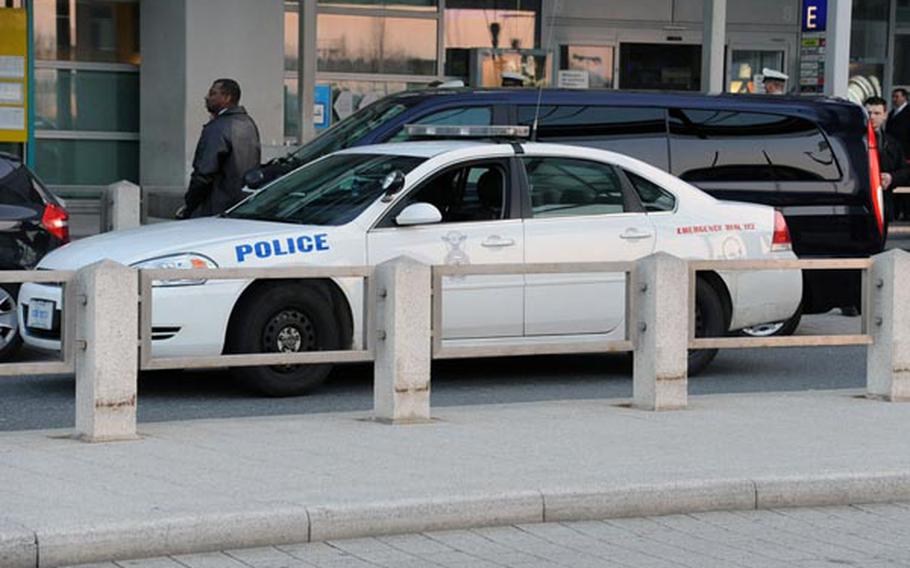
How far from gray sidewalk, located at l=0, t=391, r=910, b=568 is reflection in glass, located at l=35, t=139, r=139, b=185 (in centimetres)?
1402

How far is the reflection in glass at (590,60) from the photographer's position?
26.5m

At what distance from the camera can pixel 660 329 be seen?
10.3m

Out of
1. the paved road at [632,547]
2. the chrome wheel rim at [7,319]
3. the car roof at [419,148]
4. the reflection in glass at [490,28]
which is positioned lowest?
the paved road at [632,547]

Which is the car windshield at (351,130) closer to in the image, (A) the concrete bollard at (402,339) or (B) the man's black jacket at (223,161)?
(B) the man's black jacket at (223,161)

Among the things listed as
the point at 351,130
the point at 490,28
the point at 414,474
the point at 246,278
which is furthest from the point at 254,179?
the point at 490,28

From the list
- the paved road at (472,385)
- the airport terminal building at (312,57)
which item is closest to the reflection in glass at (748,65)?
the airport terminal building at (312,57)

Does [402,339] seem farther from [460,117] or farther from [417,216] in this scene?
[460,117]

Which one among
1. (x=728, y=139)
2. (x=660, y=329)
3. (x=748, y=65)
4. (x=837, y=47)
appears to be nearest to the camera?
(x=660, y=329)

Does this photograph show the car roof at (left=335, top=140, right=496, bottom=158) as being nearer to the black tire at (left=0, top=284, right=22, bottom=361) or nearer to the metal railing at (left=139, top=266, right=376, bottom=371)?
the metal railing at (left=139, top=266, right=376, bottom=371)

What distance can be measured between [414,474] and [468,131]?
4420 mm

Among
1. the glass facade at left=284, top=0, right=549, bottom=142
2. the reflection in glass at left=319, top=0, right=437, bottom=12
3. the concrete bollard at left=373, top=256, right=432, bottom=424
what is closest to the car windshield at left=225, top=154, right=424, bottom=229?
the concrete bollard at left=373, top=256, right=432, bottom=424

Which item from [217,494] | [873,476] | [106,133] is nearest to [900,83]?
[106,133]

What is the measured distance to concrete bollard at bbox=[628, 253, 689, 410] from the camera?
10273 mm

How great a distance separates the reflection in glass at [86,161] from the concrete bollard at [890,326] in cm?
1422
